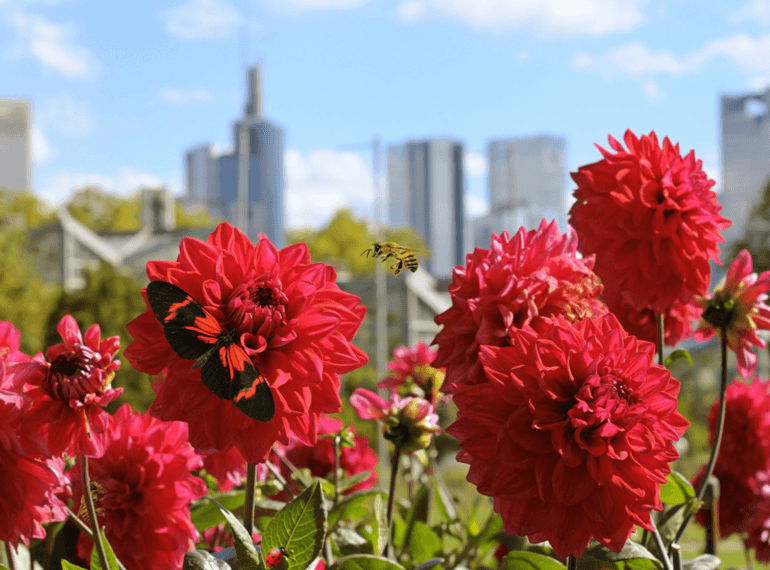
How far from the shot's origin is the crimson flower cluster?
65 cm

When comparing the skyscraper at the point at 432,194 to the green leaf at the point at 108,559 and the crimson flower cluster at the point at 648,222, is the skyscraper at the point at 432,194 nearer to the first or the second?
the crimson flower cluster at the point at 648,222

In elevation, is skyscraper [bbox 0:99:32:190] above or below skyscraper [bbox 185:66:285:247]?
above

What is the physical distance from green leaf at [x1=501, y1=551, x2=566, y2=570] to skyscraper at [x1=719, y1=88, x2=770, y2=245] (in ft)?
48.9

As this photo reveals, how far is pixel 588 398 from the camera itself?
49 centimetres

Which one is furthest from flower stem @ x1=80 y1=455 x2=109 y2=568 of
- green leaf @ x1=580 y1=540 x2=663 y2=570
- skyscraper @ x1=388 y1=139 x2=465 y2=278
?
skyscraper @ x1=388 y1=139 x2=465 y2=278

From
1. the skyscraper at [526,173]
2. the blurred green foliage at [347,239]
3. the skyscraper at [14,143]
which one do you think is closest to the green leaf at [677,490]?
the skyscraper at [526,173]

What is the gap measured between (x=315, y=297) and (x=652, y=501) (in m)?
0.27

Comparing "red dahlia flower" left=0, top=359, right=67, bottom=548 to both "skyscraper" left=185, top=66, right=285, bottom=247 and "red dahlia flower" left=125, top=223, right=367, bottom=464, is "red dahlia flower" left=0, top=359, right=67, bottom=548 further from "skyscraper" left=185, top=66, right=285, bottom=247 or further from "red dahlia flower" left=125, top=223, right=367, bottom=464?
"skyscraper" left=185, top=66, right=285, bottom=247

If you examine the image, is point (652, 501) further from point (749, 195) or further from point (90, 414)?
point (749, 195)

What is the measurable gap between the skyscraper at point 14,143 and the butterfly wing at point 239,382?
4746 centimetres

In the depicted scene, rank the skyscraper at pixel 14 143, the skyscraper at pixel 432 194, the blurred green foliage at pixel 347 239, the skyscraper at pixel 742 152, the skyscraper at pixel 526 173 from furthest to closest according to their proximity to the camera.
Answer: the skyscraper at pixel 14 143 < the skyscraper at pixel 432 194 < the blurred green foliage at pixel 347 239 < the skyscraper at pixel 526 173 < the skyscraper at pixel 742 152

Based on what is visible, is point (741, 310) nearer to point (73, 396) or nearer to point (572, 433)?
point (572, 433)

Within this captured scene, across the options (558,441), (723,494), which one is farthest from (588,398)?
(723,494)

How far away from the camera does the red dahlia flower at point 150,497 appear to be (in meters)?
0.63
